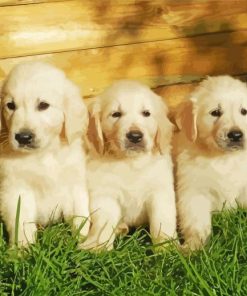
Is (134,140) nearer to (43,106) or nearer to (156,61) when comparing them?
(43,106)

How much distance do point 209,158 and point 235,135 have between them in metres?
0.35

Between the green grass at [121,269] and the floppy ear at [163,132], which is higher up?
the floppy ear at [163,132]

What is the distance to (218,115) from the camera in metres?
4.64

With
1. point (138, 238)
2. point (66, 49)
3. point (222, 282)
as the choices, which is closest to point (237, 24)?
point (66, 49)

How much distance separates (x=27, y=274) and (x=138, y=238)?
1019 mm

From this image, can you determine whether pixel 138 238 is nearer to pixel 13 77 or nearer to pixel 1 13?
pixel 13 77

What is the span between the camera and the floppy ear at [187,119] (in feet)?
15.3

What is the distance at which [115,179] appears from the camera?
462 cm

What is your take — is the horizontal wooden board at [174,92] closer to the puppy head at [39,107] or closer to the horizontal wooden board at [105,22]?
the horizontal wooden board at [105,22]

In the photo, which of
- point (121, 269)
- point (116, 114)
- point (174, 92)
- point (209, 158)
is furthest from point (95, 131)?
point (174, 92)

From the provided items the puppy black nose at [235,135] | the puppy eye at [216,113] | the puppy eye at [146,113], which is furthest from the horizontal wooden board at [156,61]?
the puppy black nose at [235,135]

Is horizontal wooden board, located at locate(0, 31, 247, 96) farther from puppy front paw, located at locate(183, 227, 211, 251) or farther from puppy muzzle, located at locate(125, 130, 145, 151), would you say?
puppy front paw, located at locate(183, 227, 211, 251)

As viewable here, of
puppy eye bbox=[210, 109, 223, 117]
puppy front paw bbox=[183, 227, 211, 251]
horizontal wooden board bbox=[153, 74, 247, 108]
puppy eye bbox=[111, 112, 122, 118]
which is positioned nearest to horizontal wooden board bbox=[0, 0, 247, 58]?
horizontal wooden board bbox=[153, 74, 247, 108]

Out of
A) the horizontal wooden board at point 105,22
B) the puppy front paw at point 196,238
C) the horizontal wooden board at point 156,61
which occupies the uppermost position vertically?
the horizontal wooden board at point 105,22
